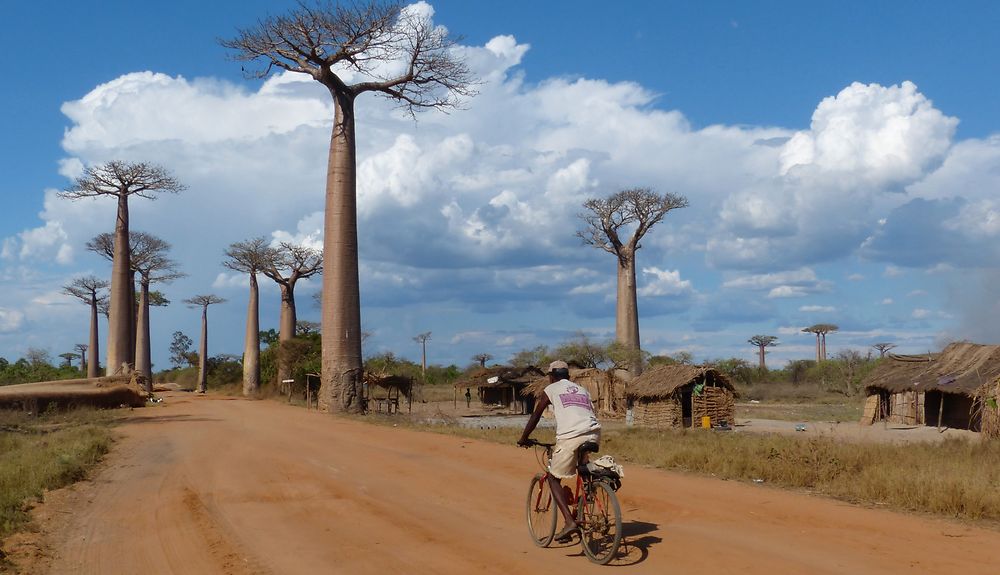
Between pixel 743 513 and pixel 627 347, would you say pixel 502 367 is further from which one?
pixel 743 513

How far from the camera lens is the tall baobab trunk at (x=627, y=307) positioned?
3528cm

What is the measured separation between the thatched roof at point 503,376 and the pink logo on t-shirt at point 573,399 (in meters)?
24.7

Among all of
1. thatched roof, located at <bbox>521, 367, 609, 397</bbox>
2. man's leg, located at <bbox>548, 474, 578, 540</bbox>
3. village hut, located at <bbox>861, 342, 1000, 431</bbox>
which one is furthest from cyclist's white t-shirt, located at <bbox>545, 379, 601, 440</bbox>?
thatched roof, located at <bbox>521, 367, 609, 397</bbox>

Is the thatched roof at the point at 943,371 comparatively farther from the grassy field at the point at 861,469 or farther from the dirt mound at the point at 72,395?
the dirt mound at the point at 72,395

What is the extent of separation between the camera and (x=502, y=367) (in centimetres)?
3209

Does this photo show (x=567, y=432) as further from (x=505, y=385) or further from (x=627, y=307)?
(x=627, y=307)

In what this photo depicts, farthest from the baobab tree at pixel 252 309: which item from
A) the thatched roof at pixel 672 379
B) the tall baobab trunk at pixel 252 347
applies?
the thatched roof at pixel 672 379

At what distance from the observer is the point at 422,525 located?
6.48m

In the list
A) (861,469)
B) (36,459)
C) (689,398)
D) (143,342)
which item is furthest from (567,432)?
(143,342)

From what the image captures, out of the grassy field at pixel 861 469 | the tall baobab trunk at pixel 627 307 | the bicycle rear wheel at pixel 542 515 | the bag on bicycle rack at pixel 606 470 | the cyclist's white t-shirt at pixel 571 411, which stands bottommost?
the grassy field at pixel 861 469

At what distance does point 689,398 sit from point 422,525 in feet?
56.5

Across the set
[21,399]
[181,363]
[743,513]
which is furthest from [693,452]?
[181,363]

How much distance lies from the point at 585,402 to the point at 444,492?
120 inches

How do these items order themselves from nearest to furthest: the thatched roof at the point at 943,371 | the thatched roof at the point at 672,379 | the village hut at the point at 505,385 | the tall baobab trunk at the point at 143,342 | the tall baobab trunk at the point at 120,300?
the thatched roof at the point at 943,371
the thatched roof at the point at 672,379
the village hut at the point at 505,385
the tall baobab trunk at the point at 120,300
the tall baobab trunk at the point at 143,342
